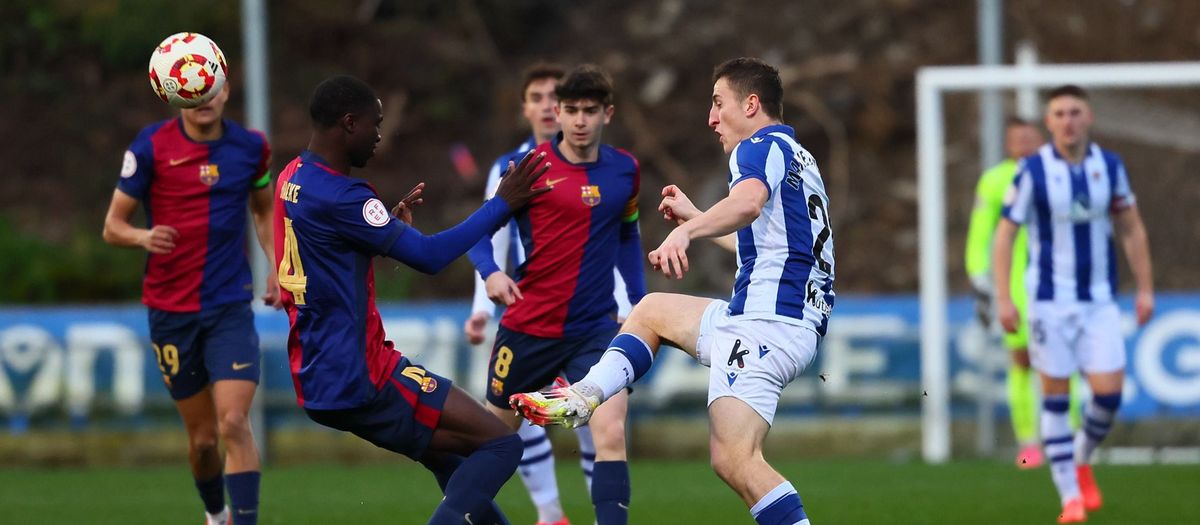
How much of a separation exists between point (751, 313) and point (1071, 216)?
415cm

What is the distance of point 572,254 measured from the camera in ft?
25.4

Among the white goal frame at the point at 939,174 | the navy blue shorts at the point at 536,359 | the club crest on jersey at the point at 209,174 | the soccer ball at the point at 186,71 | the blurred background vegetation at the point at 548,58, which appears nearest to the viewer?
the soccer ball at the point at 186,71

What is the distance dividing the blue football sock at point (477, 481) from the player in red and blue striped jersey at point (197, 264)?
2242mm

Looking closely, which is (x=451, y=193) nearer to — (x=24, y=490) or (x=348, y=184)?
(x=24, y=490)

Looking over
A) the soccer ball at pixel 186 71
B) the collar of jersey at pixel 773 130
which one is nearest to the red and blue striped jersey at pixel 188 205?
the soccer ball at pixel 186 71

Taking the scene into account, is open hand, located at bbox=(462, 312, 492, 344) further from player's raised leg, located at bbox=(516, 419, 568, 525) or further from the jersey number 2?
the jersey number 2

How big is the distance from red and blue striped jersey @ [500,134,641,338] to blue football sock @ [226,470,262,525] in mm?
1442

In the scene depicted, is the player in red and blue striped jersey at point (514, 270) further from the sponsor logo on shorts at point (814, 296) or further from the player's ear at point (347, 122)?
the sponsor logo on shorts at point (814, 296)

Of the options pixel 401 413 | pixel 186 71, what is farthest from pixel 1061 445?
pixel 186 71

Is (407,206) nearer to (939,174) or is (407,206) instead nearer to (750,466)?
(750,466)

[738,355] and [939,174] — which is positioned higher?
[939,174]

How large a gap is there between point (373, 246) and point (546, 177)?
1893mm

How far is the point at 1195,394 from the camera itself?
12773mm

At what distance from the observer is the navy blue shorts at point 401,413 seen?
607 cm
